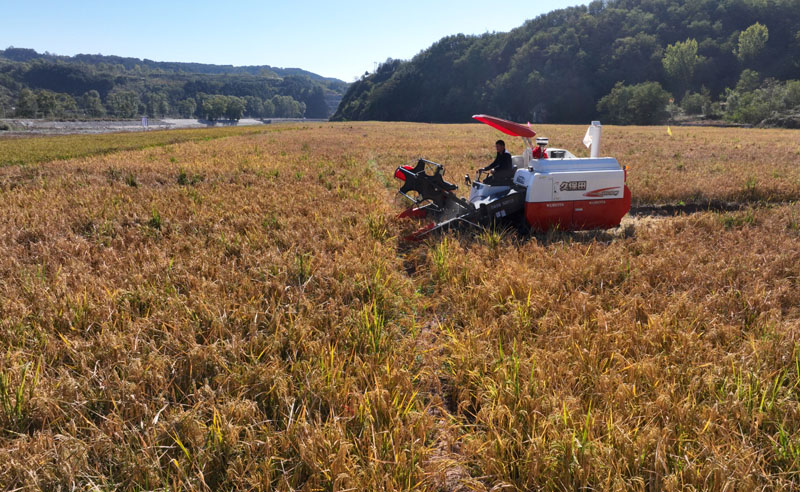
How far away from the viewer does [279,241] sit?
651 cm

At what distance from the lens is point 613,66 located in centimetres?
12494

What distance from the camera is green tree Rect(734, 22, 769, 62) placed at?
357 feet

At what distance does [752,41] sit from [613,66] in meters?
32.2

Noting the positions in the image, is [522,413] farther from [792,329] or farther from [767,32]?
[767,32]

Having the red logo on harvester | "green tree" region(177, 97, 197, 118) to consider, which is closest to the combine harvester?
the red logo on harvester

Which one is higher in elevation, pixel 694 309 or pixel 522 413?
pixel 694 309

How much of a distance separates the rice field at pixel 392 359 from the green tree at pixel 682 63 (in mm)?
132186

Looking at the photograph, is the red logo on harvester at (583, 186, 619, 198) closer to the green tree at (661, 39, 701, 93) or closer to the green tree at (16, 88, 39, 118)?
the green tree at (661, 39, 701, 93)

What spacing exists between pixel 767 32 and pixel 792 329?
154m

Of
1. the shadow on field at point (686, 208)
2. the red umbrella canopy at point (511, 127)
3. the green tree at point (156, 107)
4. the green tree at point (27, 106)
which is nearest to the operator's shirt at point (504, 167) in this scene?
the red umbrella canopy at point (511, 127)

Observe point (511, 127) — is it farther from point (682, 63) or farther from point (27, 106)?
point (27, 106)

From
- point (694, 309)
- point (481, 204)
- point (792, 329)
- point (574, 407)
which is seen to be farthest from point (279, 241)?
point (792, 329)

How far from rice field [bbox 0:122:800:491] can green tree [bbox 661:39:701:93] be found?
13219cm

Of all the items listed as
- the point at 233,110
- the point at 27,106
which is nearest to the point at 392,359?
the point at 27,106
